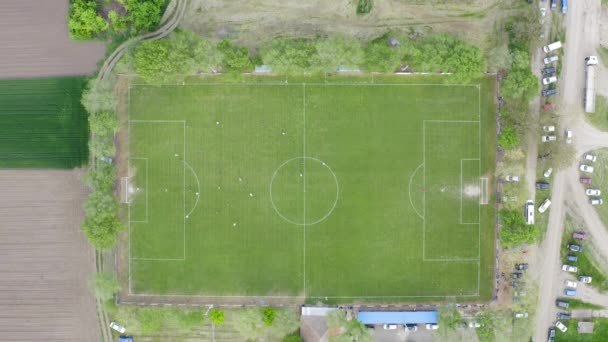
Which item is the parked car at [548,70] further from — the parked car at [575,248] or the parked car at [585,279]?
the parked car at [585,279]

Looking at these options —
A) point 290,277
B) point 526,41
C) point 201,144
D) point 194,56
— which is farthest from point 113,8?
point 526,41

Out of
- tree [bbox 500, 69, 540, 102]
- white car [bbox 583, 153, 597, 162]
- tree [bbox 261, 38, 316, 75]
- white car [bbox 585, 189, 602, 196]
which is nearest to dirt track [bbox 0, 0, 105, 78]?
tree [bbox 261, 38, 316, 75]

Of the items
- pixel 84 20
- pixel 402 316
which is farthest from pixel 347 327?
pixel 84 20

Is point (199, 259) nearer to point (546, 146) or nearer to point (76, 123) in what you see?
point (76, 123)

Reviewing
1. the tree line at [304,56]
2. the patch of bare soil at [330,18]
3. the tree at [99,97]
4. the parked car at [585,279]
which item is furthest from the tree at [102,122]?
the parked car at [585,279]

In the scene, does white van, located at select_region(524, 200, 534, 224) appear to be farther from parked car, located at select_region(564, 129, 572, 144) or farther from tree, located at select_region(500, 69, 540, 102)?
tree, located at select_region(500, 69, 540, 102)
